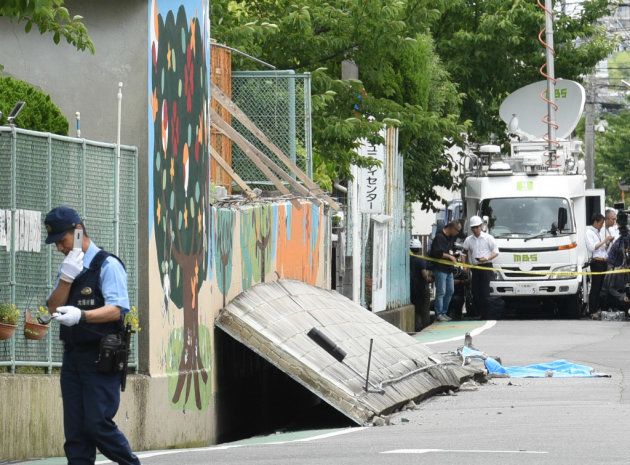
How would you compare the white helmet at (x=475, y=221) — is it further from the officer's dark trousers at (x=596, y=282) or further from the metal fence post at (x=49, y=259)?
the metal fence post at (x=49, y=259)

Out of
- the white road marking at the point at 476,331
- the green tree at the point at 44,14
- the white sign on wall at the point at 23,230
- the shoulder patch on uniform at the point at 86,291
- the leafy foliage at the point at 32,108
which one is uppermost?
the green tree at the point at 44,14

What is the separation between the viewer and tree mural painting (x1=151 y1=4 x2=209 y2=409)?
14.0m

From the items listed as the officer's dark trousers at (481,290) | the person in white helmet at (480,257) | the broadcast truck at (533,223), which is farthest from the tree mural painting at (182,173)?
the broadcast truck at (533,223)

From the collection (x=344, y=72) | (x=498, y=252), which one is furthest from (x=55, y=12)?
(x=498, y=252)

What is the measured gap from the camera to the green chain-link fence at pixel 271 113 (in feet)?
66.4

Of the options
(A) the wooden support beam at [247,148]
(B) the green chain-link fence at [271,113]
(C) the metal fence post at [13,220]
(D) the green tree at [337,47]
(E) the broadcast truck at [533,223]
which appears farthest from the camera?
(E) the broadcast truck at [533,223]

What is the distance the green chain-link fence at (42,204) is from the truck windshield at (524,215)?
18891 mm

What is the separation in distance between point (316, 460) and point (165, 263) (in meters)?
3.19

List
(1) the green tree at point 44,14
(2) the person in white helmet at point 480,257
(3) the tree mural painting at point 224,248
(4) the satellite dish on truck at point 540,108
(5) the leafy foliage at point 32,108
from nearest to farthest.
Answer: (1) the green tree at point 44,14
(5) the leafy foliage at point 32,108
(3) the tree mural painting at point 224,248
(2) the person in white helmet at point 480,257
(4) the satellite dish on truck at point 540,108

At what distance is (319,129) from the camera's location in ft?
74.4

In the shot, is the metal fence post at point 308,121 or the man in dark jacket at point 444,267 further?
the man in dark jacket at point 444,267

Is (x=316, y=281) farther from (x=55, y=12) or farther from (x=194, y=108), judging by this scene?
(x=55, y=12)

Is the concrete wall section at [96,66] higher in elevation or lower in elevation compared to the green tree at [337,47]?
lower

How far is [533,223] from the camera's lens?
31.5m
